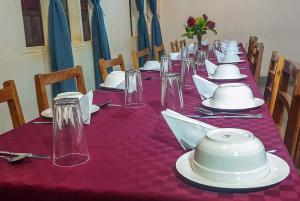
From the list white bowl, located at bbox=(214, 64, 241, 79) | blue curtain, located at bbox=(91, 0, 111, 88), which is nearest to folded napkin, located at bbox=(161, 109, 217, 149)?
white bowl, located at bbox=(214, 64, 241, 79)

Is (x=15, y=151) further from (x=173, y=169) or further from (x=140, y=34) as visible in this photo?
(x=140, y=34)

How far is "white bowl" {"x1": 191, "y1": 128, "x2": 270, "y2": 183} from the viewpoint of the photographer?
0.63 meters

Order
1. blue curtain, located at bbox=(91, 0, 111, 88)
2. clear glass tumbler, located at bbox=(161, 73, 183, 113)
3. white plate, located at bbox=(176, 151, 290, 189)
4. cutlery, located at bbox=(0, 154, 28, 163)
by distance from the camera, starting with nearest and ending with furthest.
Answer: white plate, located at bbox=(176, 151, 290, 189) → cutlery, located at bbox=(0, 154, 28, 163) → clear glass tumbler, located at bbox=(161, 73, 183, 113) → blue curtain, located at bbox=(91, 0, 111, 88)

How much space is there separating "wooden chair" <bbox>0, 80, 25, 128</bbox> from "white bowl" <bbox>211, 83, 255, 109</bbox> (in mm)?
753

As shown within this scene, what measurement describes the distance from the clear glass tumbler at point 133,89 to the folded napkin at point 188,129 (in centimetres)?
47

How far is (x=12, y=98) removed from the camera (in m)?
1.34

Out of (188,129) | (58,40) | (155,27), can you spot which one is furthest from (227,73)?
(155,27)

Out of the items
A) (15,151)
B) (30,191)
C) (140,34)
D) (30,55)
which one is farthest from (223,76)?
(140,34)

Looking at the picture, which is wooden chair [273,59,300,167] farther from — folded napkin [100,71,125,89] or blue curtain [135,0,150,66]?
blue curtain [135,0,150,66]

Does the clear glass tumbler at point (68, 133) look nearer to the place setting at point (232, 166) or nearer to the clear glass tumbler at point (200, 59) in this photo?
the place setting at point (232, 166)

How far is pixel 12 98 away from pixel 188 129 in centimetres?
79

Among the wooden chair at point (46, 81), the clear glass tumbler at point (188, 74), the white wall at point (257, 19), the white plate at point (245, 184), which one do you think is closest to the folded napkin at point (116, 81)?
the wooden chair at point (46, 81)

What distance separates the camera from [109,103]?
1.45 m

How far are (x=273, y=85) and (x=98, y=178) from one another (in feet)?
3.74
